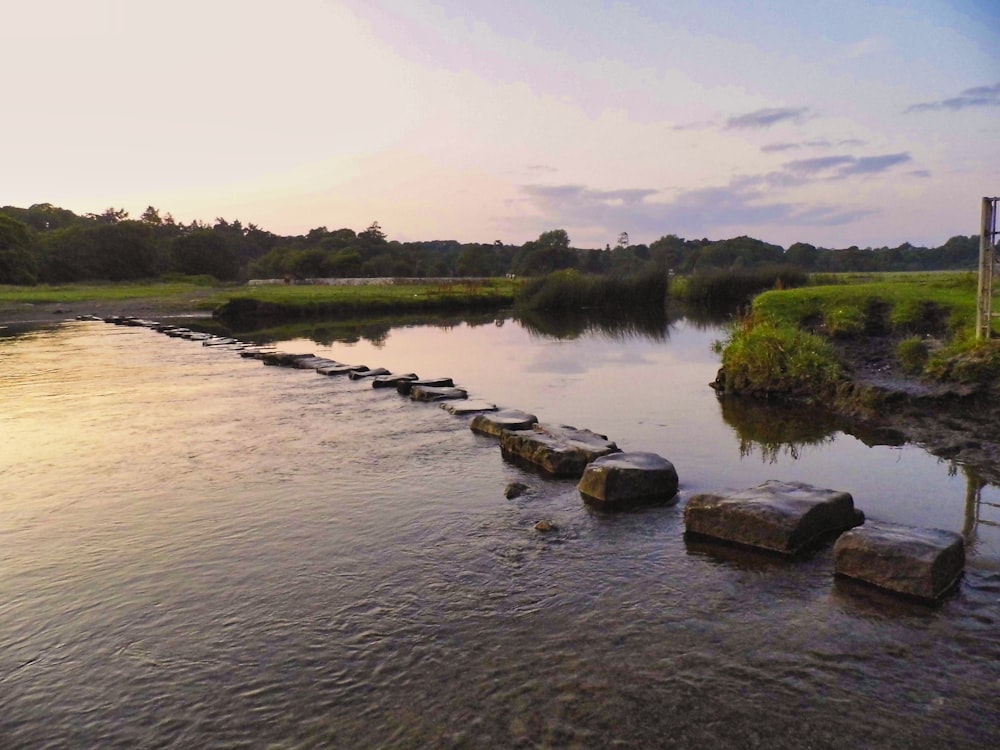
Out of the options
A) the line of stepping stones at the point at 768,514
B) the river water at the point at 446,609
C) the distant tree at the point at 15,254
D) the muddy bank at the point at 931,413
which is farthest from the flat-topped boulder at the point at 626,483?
the distant tree at the point at 15,254

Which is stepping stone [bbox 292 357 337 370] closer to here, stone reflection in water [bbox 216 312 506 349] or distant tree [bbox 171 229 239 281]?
stone reflection in water [bbox 216 312 506 349]

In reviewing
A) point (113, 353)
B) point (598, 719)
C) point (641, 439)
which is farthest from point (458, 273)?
point (598, 719)

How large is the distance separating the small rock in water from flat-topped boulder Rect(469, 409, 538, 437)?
8.95 feet

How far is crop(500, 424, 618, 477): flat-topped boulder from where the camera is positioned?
10.6 meters

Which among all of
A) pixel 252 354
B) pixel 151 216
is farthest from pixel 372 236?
pixel 252 354

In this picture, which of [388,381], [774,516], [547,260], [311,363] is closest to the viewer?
[774,516]

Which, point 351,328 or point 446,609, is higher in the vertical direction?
point 351,328

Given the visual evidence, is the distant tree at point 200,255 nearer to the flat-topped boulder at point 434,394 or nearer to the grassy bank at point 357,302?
the grassy bank at point 357,302

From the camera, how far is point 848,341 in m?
19.9

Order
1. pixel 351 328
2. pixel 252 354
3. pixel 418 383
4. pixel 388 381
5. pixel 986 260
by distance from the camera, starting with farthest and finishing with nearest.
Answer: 1. pixel 351 328
2. pixel 252 354
3. pixel 388 381
4. pixel 418 383
5. pixel 986 260

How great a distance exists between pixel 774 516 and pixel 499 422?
20.3ft

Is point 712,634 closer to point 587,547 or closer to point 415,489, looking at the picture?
point 587,547

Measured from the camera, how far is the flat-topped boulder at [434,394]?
55.7ft

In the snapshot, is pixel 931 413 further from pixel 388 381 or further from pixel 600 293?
pixel 600 293
